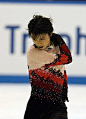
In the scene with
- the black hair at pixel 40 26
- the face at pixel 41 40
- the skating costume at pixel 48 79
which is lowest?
the skating costume at pixel 48 79

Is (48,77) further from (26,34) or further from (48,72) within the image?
(26,34)

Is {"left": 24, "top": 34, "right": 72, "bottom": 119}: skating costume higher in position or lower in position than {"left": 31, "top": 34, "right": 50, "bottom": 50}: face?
lower

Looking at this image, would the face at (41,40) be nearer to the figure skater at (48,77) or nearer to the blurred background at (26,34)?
the figure skater at (48,77)

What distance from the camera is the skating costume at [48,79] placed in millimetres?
1865

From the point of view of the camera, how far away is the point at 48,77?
6.11 ft

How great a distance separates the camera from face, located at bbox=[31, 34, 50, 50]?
5.84ft

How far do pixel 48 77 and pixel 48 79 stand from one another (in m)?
0.01

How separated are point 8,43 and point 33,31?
5089 mm

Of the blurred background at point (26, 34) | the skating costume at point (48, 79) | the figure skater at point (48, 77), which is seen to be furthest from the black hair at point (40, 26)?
the blurred background at point (26, 34)

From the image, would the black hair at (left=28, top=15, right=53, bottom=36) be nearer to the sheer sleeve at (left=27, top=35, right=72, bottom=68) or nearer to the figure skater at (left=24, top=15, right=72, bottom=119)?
the figure skater at (left=24, top=15, right=72, bottom=119)

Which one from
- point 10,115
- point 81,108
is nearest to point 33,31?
point 10,115

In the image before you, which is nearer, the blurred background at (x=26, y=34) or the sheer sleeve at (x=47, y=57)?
the sheer sleeve at (x=47, y=57)

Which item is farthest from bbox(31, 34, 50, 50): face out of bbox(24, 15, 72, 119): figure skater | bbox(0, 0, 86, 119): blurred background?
bbox(0, 0, 86, 119): blurred background

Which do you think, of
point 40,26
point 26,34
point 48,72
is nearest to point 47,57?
point 48,72
